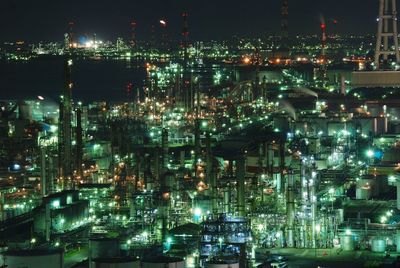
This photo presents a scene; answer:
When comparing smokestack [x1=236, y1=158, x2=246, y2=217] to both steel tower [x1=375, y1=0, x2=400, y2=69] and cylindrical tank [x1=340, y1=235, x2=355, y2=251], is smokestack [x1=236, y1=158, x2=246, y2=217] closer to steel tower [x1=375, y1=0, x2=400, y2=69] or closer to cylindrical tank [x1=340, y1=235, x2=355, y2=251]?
cylindrical tank [x1=340, y1=235, x2=355, y2=251]

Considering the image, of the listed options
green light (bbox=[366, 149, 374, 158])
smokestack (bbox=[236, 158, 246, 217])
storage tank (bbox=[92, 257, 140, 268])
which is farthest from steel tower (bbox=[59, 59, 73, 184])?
storage tank (bbox=[92, 257, 140, 268])

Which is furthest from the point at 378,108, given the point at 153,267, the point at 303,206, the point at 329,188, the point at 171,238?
the point at 153,267

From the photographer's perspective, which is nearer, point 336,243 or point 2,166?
point 336,243

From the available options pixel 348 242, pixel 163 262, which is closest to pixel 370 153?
pixel 348 242

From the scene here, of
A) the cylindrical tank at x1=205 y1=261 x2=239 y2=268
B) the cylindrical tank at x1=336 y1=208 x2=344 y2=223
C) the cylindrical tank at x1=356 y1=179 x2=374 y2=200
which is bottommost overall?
the cylindrical tank at x1=205 y1=261 x2=239 y2=268

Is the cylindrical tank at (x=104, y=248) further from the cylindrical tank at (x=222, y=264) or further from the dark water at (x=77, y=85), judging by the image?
the dark water at (x=77, y=85)

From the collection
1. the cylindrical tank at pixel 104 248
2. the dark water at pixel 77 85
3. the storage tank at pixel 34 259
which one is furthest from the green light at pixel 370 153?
the dark water at pixel 77 85

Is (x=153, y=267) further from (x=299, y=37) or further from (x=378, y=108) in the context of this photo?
(x=299, y=37)

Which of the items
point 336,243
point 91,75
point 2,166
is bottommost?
point 336,243
